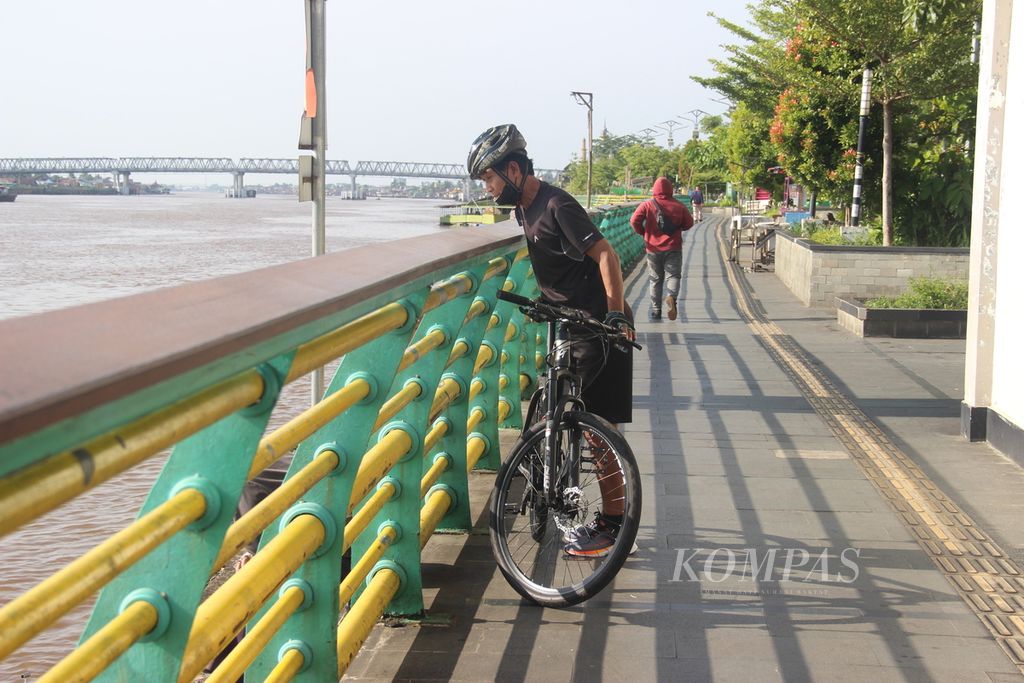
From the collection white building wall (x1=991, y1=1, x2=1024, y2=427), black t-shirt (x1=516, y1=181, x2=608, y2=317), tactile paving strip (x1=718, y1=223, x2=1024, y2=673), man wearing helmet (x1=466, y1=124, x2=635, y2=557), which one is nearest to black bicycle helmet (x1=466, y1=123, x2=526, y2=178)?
man wearing helmet (x1=466, y1=124, x2=635, y2=557)

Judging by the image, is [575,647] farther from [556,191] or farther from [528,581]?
[556,191]

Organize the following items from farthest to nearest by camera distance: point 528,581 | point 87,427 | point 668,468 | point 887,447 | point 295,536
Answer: point 887,447, point 668,468, point 528,581, point 295,536, point 87,427

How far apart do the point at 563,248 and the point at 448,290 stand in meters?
0.67

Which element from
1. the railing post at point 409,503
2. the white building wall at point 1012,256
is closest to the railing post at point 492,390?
the railing post at point 409,503

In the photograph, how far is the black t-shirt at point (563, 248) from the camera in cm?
498

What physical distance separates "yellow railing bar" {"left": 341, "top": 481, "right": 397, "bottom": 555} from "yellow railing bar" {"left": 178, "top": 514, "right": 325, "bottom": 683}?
1.34 ft

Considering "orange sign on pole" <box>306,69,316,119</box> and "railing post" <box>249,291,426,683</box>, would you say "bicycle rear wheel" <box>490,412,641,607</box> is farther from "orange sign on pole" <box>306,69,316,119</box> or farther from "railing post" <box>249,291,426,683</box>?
"orange sign on pole" <box>306,69,316,119</box>

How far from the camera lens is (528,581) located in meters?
4.54

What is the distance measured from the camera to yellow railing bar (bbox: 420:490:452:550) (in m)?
4.89

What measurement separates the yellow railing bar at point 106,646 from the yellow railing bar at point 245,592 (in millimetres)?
106

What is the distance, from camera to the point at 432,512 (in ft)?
16.9

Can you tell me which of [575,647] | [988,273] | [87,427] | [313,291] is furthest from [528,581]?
[988,273]

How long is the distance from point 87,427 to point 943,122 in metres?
Answer: 22.8

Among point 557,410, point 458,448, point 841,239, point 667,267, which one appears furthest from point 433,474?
point 841,239
